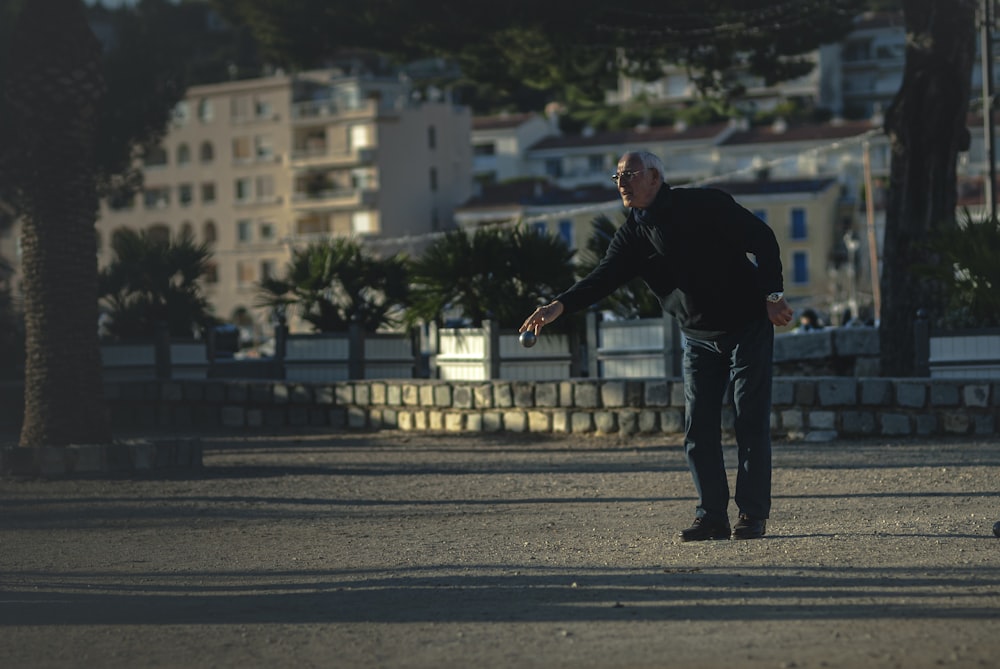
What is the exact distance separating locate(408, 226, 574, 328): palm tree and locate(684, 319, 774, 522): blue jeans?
10.2 m

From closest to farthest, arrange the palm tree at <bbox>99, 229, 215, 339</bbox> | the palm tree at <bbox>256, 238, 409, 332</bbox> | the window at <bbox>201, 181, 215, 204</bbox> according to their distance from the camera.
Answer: the palm tree at <bbox>256, 238, 409, 332</bbox> → the palm tree at <bbox>99, 229, 215, 339</bbox> → the window at <bbox>201, 181, 215, 204</bbox>

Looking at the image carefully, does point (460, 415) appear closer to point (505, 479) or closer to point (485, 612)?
point (505, 479)

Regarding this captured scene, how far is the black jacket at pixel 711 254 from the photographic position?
772 cm

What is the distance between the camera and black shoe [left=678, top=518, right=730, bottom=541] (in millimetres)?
8031

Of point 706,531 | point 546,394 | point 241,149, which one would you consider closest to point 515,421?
point 546,394

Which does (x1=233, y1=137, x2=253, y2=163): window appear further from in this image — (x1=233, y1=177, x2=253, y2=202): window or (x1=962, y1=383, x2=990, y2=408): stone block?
(x1=962, y1=383, x2=990, y2=408): stone block

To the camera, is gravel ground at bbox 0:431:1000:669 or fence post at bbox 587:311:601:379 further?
fence post at bbox 587:311:601:379

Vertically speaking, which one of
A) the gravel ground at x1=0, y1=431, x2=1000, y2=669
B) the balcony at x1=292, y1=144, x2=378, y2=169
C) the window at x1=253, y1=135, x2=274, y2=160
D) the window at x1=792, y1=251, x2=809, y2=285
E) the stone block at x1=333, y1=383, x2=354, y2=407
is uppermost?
the window at x1=253, y1=135, x2=274, y2=160

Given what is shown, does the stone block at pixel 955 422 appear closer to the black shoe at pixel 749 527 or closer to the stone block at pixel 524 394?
the stone block at pixel 524 394

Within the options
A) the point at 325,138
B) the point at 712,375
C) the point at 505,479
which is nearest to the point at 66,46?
the point at 505,479

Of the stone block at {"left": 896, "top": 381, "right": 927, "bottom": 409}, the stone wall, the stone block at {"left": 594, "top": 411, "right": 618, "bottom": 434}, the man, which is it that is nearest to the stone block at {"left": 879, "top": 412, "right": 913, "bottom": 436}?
the stone wall

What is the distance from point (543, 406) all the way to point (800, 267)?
72766 millimetres

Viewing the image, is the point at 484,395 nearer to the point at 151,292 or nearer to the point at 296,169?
the point at 151,292

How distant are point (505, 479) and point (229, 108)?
298ft
